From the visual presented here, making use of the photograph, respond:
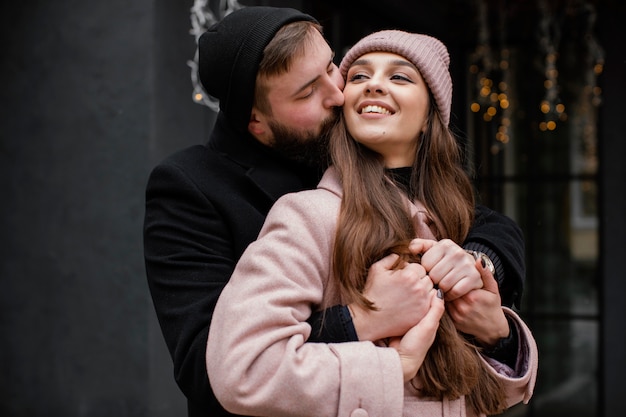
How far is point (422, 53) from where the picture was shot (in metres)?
1.93

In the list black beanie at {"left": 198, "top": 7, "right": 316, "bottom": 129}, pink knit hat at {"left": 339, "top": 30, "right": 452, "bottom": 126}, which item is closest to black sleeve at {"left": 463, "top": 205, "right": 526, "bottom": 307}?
pink knit hat at {"left": 339, "top": 30, "right": 452, "bottom": 126}

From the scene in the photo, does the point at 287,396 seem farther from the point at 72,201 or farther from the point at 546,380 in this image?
the point at 546,380

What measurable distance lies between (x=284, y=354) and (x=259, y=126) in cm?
76

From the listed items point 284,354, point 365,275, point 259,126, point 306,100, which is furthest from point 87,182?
point 284,354

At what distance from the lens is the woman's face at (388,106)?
1.90 meters

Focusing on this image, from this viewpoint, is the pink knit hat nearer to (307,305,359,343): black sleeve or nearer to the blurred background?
(307,305,359,343): black sleeve

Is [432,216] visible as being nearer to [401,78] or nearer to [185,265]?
[401,78]

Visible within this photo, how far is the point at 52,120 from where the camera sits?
391 centimetres

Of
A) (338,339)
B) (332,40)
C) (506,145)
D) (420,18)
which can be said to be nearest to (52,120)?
(332,40)

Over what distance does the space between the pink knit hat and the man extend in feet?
0.50

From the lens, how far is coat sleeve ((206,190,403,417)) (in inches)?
61.2

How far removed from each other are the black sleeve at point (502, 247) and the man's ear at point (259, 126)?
0.59 metres

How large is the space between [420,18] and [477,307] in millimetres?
4611

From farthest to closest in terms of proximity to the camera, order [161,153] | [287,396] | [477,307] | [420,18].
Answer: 1. [420,18]
2. [161,153]
3. [477,307]
4. [287,396]
